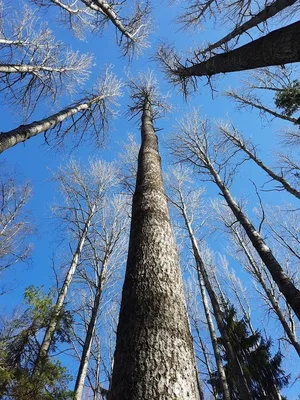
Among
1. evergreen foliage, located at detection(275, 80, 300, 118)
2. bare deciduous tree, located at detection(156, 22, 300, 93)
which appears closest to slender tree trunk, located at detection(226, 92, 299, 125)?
evergreen foliage, located at detection(275, 80, 300, 118)

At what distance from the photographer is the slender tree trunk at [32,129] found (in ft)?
13.5

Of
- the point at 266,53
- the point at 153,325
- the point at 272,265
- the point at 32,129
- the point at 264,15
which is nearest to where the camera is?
the point at 153,325

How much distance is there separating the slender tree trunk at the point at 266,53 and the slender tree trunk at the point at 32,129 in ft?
10.6

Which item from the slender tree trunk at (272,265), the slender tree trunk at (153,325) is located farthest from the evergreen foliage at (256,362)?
the slender tree trunk at (153,325)

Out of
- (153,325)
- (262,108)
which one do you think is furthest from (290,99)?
(153,325)

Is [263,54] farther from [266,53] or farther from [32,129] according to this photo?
[32,129]

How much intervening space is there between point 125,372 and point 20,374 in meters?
3.97

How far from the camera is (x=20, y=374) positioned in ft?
14.4

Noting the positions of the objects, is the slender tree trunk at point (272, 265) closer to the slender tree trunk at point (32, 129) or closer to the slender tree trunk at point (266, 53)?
the slender tree trunk at point (266, 53)

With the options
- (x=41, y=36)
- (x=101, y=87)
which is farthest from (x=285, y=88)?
(x=41, y=36)

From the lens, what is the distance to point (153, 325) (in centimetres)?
166

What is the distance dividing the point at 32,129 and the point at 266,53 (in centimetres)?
391

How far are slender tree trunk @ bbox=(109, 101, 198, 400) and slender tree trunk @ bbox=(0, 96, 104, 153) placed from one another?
2584 millimetres

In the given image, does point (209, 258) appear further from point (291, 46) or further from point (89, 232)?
point (291, 46)
